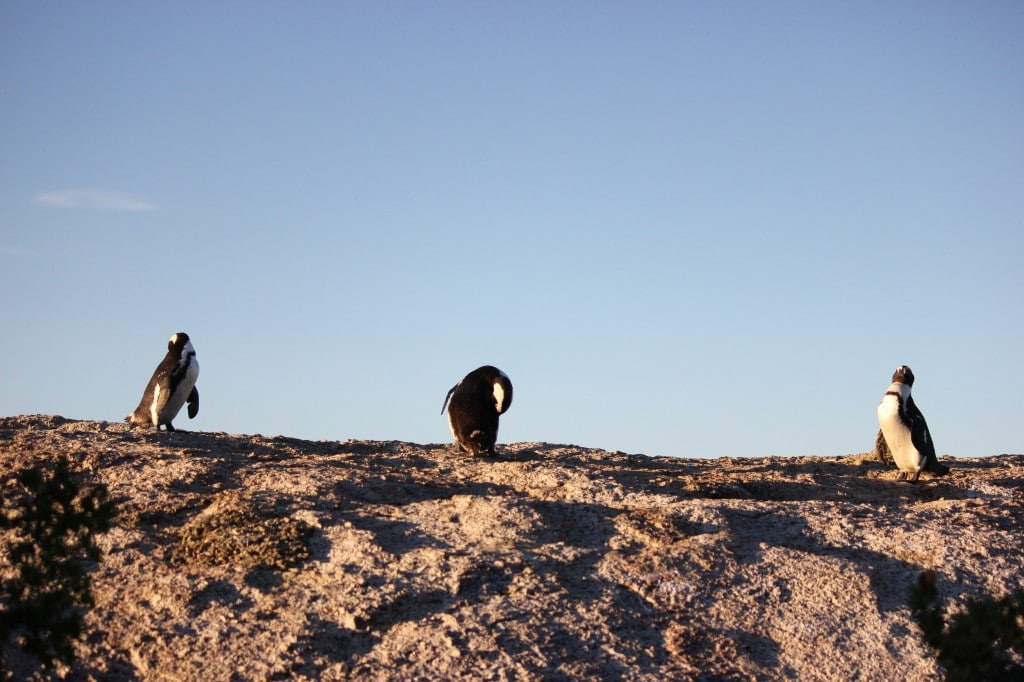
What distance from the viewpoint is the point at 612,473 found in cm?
1184

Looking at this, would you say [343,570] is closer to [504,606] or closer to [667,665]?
[504,606]

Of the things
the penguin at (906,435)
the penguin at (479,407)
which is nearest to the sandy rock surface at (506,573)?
the penguin at (906,435)

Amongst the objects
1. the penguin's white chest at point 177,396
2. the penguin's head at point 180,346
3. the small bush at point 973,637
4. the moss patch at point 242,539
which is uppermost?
the penguin's head at point 180,346

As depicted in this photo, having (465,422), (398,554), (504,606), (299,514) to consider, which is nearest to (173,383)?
(465,422)

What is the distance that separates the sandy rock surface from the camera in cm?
791

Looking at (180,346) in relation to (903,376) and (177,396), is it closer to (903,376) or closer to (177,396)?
(177,396)

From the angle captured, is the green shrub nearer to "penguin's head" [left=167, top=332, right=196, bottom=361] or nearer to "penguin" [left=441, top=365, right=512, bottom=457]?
"penguin" [left=441, top=365, right=512, bottom=457]

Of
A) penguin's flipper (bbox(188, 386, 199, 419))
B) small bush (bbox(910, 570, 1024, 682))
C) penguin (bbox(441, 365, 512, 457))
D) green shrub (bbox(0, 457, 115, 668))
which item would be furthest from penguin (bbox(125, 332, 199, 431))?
small bush (bbox(910, 570, 1024, 682))

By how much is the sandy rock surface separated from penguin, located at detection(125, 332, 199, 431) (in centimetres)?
392

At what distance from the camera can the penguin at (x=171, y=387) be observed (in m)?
15.8

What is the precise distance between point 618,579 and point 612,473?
121 inches

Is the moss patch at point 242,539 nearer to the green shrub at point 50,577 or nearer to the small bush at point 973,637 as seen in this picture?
the green shrub at point 50,577

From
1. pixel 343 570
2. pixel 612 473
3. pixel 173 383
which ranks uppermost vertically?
pixel 173 383

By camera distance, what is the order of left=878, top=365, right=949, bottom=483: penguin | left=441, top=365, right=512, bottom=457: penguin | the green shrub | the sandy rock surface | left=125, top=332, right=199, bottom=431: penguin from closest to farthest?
the green shrub → the sandy rock surface → left=878, top=365, right=949, bottom=483: penguin → left=441, top=365, right=512, bottom=457: penguin → left=125, top=332, right=199, bottom=431: penguin
